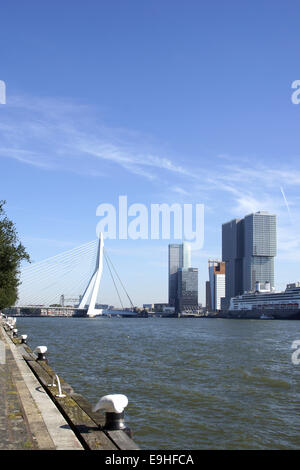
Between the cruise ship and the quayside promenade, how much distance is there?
5411 inches

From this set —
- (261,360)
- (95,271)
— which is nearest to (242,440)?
(261,360)

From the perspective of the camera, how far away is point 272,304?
15162 cm

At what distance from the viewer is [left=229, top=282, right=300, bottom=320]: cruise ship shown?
143000 mm

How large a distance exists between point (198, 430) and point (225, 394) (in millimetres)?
5117

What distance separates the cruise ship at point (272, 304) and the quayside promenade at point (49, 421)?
13745 cm

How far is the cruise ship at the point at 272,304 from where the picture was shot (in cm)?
14300

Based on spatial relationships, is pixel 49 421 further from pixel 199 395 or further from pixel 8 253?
pixel 8 253

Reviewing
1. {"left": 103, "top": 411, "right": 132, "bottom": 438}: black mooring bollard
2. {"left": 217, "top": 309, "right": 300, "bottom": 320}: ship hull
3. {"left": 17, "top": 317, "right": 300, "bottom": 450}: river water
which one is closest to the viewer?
{"left": 103, "top": 411, "right": 132, "bottom": 438}: black mooring bollard

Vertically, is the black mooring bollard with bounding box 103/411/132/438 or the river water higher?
the black mooring bollard with bounding box 103/411/132/438

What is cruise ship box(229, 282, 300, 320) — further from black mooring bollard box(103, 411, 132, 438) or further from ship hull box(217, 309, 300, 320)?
black mooring bollard box(103, 411, 132, 438)

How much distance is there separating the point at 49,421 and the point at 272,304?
149376 millimetres

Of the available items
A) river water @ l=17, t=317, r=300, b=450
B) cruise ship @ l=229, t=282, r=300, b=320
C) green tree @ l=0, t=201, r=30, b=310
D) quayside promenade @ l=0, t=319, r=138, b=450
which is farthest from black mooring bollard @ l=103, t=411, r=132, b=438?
cruise ship @ l=229, t=282, r=300, b=320

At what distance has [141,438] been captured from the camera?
1113 cm

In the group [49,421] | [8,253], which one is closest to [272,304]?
[8,253]
